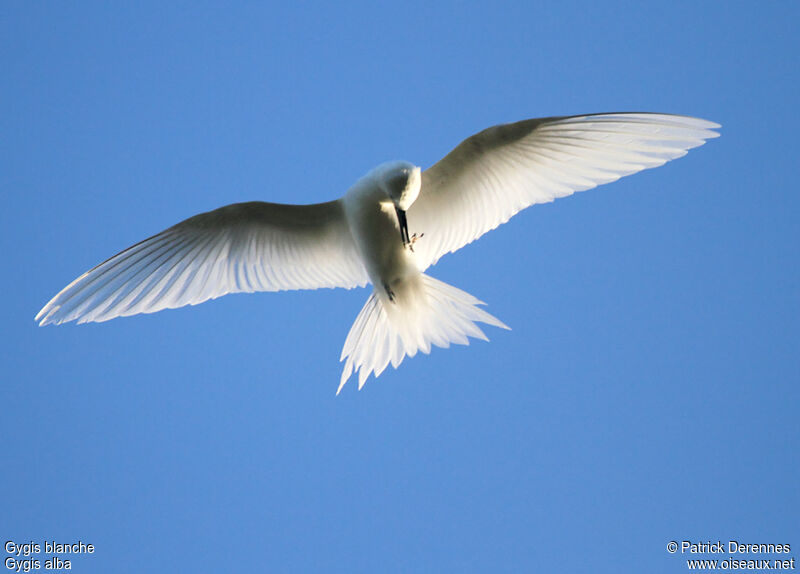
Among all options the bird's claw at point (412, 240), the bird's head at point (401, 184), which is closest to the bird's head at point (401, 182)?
the bird's head at point (401, 184)

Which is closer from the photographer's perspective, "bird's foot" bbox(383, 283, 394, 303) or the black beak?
the black beak

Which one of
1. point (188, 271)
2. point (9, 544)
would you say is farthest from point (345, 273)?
point (9, 544)

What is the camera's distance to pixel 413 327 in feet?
18.9

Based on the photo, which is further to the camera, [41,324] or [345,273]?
[345,273]

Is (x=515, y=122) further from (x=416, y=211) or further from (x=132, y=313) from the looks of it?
(x=132, y=313)

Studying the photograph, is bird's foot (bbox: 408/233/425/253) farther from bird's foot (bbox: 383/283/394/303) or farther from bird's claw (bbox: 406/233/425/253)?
bird's foot (bbox: 383/283/394/303)

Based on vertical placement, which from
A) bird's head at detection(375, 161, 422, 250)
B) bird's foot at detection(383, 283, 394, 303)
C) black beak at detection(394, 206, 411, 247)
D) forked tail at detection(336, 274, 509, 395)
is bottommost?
forked tail at detection(336, 274, 509, 395)

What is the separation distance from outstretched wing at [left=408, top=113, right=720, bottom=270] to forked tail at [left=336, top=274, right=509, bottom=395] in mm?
413

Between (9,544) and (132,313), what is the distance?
2038mm

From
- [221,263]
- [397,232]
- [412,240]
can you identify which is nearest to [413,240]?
[412,240]

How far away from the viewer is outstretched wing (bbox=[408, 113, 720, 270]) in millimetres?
5367

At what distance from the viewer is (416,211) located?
607 cm

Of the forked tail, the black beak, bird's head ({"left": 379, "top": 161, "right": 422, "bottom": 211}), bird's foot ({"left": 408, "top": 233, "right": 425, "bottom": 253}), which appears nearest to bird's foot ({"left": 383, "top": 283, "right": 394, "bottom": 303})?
the forked tail

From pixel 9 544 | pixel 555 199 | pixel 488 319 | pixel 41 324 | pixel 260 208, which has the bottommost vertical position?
pixel 9 544
